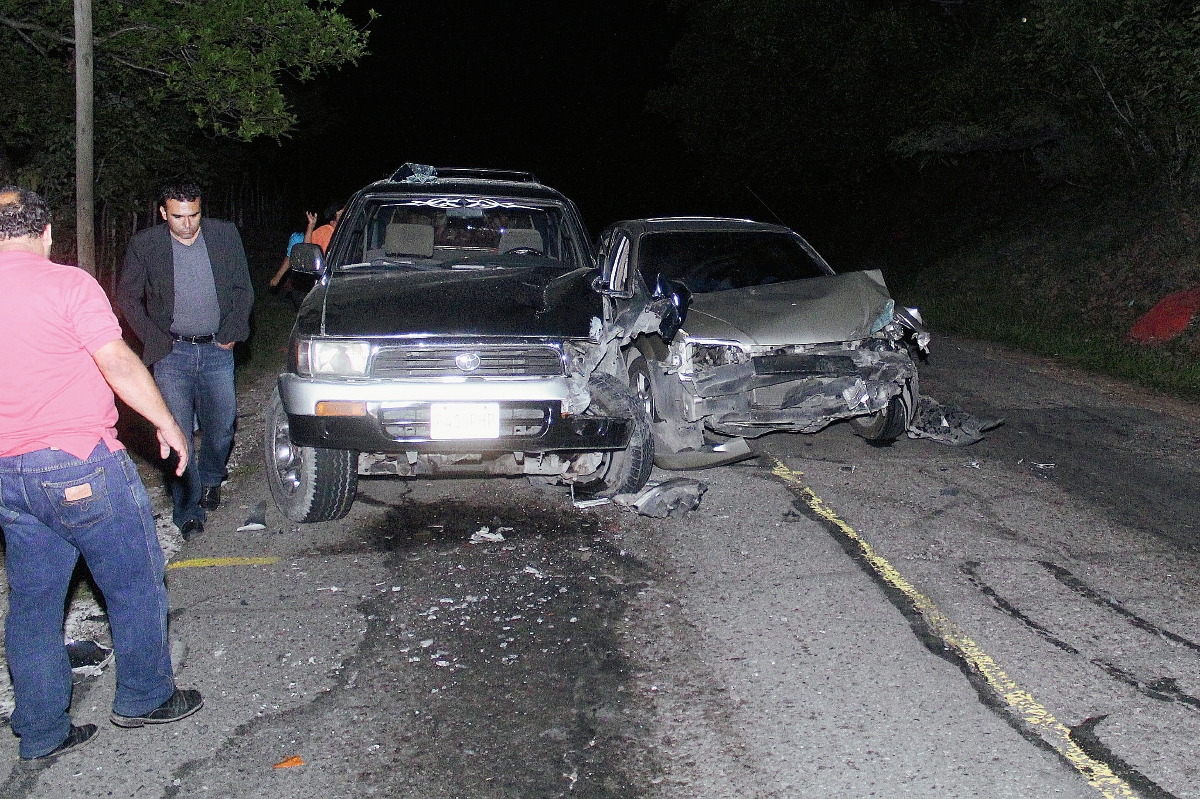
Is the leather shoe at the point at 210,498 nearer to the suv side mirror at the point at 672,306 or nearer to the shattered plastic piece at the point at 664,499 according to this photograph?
the shattered plastic piece at the point at 664,499

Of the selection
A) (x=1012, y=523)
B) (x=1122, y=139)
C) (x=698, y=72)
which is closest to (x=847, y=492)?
(x=1012, y=523)

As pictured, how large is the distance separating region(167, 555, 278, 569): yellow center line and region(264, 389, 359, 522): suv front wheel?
0.45m

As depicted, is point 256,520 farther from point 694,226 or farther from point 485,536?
point 694,226

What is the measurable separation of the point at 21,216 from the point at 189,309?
2.40 m

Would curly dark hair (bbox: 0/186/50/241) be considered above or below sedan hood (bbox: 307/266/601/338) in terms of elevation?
above

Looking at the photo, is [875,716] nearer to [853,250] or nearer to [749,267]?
[749,267]

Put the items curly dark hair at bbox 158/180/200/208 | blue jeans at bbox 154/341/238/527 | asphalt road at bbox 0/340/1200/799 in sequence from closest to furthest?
asphalt road at bbox 0/340/1200/799 → curly dark hair at bbox 158/180/200/208 → blue jeans at bbox 154/341/238/527

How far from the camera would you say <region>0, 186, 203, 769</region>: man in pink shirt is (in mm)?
3520

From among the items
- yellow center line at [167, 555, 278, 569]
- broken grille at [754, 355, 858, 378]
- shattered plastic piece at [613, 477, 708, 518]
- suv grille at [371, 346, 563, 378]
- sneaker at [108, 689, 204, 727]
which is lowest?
yellow center line at [167, 555, 278, 569]

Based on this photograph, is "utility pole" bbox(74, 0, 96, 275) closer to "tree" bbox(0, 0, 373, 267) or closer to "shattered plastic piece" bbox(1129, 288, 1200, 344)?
"tree" bbox(0, 0, 373, 267)

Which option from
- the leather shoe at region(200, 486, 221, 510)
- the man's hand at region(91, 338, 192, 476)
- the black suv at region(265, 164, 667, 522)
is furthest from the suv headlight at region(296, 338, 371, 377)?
the man's hand at region(91, 338, 192, 476)

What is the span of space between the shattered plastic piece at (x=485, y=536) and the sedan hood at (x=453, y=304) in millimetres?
1152

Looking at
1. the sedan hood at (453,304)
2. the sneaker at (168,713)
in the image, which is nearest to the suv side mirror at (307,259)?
the sedan hood at (453,304)

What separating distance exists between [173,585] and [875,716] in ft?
11.1
